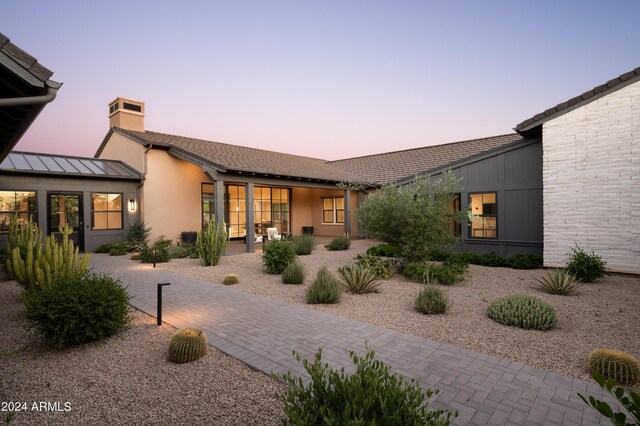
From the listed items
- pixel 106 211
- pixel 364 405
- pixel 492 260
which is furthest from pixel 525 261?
pixel 106 211

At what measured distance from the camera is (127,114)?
16.2 m

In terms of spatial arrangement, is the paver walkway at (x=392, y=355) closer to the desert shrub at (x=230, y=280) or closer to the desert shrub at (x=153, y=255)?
the desert shrub at (x=230, y=280)

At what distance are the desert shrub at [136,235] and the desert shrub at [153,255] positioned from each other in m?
2.62

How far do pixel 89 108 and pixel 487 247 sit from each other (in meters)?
20.1

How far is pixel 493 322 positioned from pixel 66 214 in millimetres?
15355

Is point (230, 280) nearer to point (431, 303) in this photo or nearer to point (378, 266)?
point (378, 266)

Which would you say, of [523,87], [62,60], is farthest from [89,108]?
[523,87]

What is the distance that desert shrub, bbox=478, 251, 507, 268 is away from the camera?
10.4m

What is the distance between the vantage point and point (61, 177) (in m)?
13.0

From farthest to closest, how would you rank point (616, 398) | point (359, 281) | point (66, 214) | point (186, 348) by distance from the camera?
point (66, 214)
point (359, 281)
point (186, 348)
point (616, 398)

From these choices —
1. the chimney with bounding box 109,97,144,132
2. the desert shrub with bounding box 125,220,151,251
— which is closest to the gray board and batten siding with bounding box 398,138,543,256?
the desert shrub with bounding box 125,220,151,251

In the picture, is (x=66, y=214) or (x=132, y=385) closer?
(x=132, y=385)

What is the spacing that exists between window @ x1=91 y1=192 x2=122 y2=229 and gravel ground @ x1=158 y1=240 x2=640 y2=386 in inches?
269

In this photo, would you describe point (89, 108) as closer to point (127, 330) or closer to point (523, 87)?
point (127, 330)
